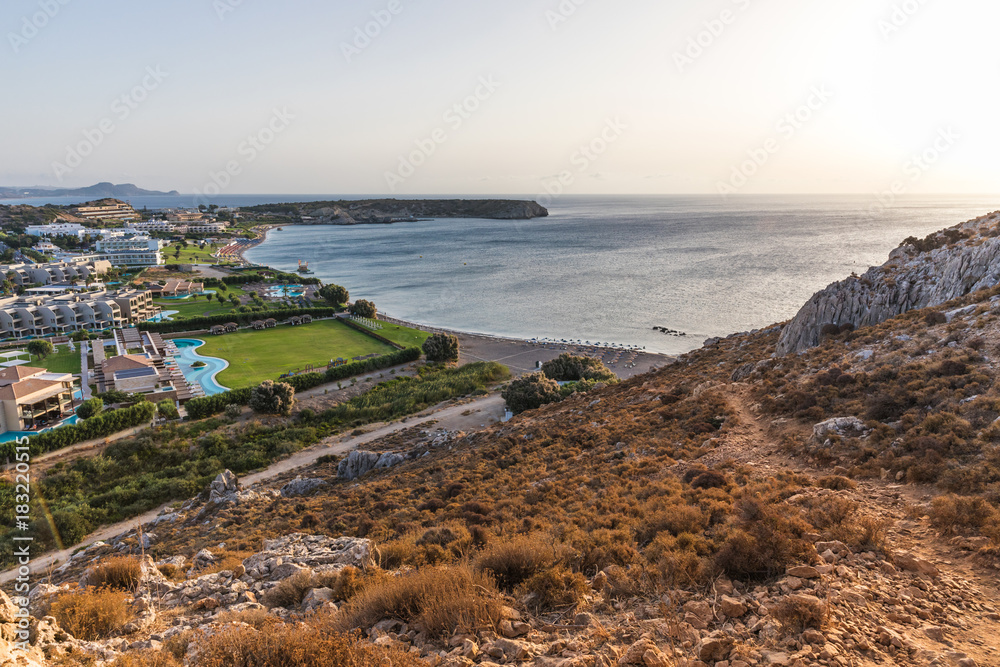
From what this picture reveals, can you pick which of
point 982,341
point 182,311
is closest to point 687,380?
point 982,341

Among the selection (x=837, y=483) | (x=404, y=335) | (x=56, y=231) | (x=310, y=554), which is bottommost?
(x=404, y=335)

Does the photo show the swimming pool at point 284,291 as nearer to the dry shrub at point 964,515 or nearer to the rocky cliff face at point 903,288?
the rocky cliff face at point 903,288

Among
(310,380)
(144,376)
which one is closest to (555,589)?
(310,380)

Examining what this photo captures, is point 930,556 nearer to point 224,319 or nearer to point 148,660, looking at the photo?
point 148,660

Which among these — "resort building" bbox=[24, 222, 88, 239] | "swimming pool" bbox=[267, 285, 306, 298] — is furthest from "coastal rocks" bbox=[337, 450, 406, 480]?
"resort building" bbox=[24, 222, 88, 239]

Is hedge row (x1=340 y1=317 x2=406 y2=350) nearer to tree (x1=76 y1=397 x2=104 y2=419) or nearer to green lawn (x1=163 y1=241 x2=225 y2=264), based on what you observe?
tree (x1=76 y1=397 x2=104 y2=419)

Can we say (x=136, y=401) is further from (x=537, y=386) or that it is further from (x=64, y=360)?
(x=537, y=386)
